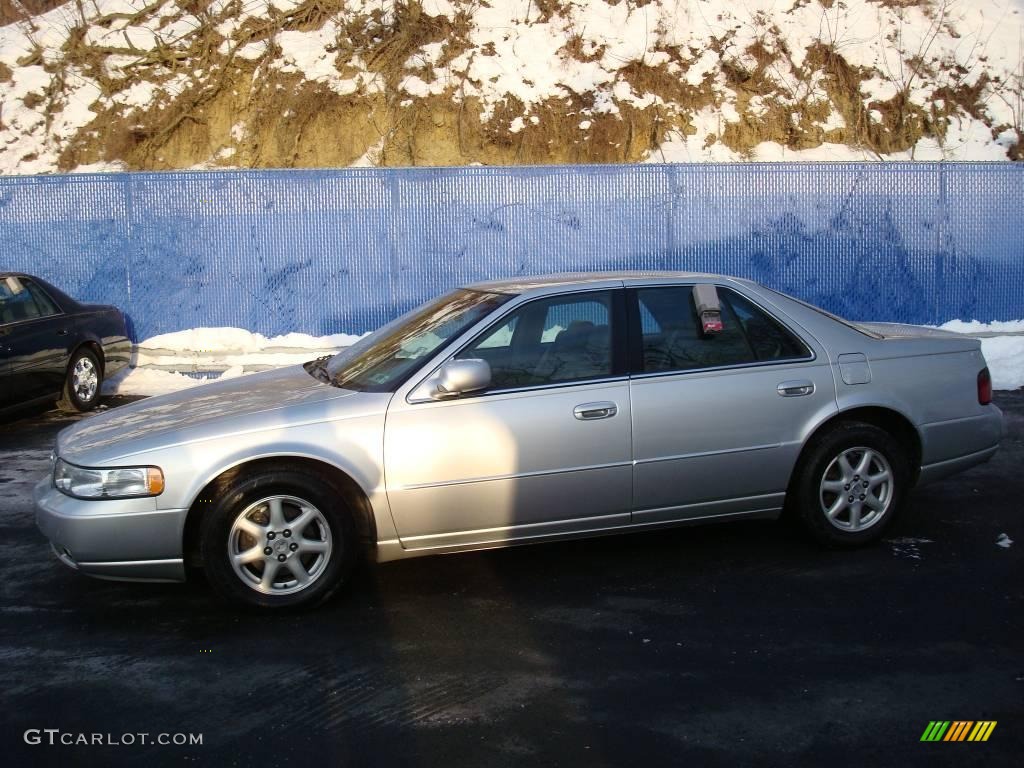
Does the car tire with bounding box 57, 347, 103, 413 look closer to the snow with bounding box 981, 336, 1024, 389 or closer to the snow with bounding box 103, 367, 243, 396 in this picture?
the snow with bounding box 103, 367, 243, 396

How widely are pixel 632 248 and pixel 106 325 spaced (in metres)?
6.09

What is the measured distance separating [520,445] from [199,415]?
153cm

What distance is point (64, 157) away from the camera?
1745 cm

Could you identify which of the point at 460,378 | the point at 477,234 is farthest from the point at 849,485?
the point at 477,234

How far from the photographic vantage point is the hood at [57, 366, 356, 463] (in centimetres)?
480

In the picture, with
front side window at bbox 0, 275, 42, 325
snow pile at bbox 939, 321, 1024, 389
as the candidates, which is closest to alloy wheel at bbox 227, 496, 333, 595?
front side window at bbox 0, 275, 42, 325

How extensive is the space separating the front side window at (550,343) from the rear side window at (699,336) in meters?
0.22

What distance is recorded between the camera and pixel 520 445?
4977 mm

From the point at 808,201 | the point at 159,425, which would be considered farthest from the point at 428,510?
the point at 808,201

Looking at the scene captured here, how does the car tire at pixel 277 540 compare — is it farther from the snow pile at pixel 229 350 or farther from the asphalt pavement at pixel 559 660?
the snow pile at pixel 229 350

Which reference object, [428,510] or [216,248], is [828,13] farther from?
[428,510]

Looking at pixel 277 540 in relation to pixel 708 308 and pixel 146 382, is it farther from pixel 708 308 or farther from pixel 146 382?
pixel 146 382

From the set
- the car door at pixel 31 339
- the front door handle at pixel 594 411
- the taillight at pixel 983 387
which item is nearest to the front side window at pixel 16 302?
the car door at pixel 31 339

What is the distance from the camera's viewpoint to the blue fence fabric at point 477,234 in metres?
12.8
